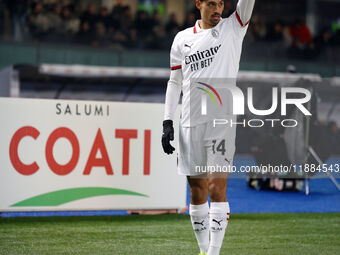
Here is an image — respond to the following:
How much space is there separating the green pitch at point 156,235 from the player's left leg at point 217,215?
38.6 inches

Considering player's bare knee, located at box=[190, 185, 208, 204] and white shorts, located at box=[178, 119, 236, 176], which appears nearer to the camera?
white shorts, located at box=[178, 119, 236, 176]

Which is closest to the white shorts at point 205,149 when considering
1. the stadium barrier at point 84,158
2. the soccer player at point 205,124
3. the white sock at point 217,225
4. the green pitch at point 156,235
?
the soccer player at point 205,124

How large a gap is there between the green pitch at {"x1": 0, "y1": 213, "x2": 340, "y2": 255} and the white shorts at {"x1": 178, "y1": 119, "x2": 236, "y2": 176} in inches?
44.0

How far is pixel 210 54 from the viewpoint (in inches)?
190

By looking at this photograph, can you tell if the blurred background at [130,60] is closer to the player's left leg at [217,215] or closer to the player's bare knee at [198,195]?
the player's bare knee at [198,195]

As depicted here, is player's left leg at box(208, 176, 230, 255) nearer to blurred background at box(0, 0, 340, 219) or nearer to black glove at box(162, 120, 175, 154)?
black glove at box(162, 120, 175, 154)

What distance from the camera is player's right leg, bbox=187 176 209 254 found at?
4949mm

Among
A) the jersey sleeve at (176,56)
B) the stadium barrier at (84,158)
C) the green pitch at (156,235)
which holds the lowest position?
the green pitch at (156,235)

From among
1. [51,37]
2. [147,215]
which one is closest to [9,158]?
[147,215]

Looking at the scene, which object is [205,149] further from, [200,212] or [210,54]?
[210,54]

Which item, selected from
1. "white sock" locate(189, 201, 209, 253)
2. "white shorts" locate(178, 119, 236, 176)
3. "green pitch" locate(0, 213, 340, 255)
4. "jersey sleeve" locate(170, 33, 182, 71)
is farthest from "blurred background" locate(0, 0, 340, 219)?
"white shorts" locate(178, 119, 236, 176)

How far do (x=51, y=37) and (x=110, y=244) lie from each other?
11.3 m

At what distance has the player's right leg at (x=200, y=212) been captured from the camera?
16.2 ft

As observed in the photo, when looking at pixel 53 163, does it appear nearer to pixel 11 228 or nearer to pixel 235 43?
pixel 11 228
